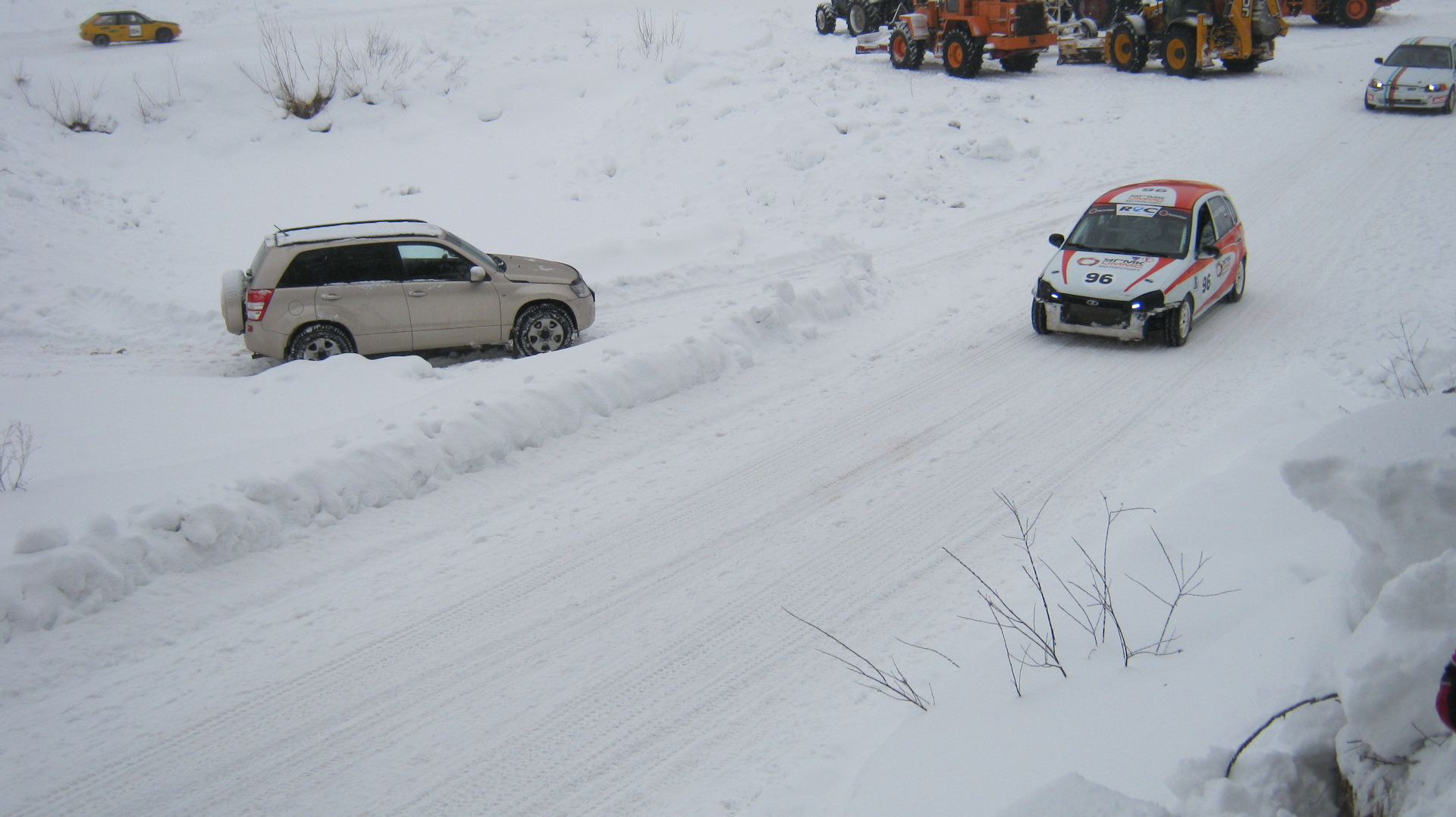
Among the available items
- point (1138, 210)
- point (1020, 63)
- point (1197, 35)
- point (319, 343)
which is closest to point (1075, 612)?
point (1138, 210)

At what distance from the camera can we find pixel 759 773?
4.48 m

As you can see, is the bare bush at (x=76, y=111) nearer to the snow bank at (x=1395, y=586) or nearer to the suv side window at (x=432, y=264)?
the suv side window at (x=432, y=264)

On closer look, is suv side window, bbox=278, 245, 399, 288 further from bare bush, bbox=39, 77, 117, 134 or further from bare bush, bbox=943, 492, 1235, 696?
bare bush, bbox=39, 77, 117, 134

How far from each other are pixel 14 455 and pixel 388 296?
404 cm

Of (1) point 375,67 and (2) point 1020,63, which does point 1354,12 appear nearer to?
(2) point 1020,63

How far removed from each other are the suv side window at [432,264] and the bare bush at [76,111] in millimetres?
14590

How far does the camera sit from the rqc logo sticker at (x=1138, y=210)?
1100 centimetres

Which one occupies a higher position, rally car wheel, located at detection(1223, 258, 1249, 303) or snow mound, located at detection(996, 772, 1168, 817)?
rally car wheel, located at detection(1223, 258, 1249, 303)

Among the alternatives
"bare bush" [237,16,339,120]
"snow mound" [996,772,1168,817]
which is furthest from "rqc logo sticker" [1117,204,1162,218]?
"bare bush" [237,16,339,120]

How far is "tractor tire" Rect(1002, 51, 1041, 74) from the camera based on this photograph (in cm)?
2606

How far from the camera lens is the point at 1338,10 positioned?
33750mm

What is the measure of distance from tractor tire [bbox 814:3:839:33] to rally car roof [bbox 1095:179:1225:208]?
76.2ft

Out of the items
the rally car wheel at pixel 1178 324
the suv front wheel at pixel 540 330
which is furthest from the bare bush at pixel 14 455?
the rally car wheel at pixel 1178 324

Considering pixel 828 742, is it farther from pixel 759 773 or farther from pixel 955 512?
pixel 955 512
